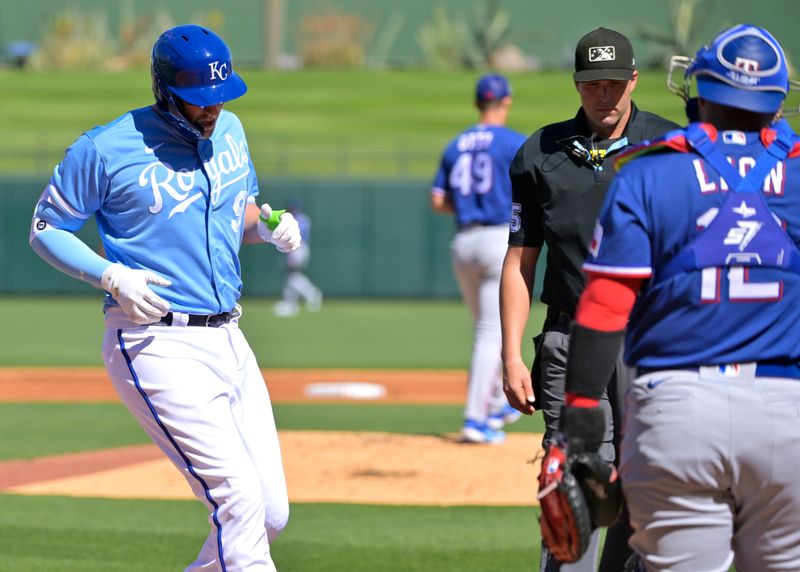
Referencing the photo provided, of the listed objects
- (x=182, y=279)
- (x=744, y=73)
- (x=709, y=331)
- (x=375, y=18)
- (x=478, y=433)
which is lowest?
(x=375, y=18)

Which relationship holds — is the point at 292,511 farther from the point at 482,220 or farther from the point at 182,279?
the point at 182,279

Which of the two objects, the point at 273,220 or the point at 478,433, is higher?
the point at 273,220

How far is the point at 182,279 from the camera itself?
4.82 metres

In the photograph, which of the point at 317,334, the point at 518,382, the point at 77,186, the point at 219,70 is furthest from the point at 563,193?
the point at 317,334

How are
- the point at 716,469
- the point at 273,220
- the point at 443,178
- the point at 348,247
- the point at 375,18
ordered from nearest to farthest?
the point at 716,469, the point at 273,220, the point at 443,178, the point at 348,247, the point at 375,18

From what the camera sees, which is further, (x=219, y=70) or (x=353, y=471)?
(x=353, y=471)

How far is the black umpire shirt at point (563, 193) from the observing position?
4.88m

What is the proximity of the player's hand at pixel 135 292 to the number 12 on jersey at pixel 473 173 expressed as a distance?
491 centimetres

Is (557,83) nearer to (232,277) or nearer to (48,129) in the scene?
(48,129)

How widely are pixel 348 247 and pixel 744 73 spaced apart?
2146 cm

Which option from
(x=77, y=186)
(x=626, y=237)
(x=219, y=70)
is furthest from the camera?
(x=219, y=70)

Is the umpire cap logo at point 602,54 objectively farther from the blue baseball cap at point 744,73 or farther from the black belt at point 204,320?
the black belt at point 204,320

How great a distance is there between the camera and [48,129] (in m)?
45.4

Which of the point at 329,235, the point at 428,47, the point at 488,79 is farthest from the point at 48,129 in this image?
the point at 488,79
